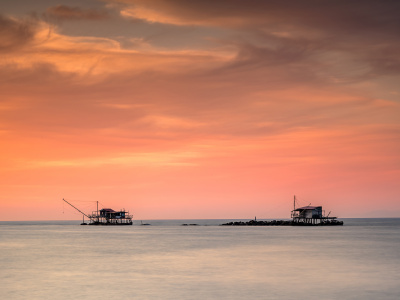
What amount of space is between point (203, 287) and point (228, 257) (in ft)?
79.1

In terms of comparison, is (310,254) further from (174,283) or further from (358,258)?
(174,283)

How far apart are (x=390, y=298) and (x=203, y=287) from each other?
1320 centimetres

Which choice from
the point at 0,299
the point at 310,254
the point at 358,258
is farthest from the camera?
the point at 310,254

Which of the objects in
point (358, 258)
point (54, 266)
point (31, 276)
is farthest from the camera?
point (358, 258)

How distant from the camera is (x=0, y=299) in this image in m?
33.3

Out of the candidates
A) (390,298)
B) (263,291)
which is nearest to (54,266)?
(263,291)

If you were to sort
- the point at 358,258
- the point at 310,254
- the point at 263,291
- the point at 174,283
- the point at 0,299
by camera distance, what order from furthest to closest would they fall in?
the point at 310,254 < the point at 358,258 < the point at 174,283 < the point at 263,291 < the point at 0,299

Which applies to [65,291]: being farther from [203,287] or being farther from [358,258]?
[358,258]

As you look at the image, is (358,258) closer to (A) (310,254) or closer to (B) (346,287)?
(A) (310,254)

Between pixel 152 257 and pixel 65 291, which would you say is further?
pixel 152 257

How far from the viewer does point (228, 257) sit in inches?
2422

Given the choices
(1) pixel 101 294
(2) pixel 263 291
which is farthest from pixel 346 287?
A: (1) pixel 101 294

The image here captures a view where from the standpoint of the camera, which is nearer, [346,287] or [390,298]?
[390,298]

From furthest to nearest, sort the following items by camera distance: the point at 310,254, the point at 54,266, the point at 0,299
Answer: the point at 310,254 < the point at 54,266 < the point at 0,299
